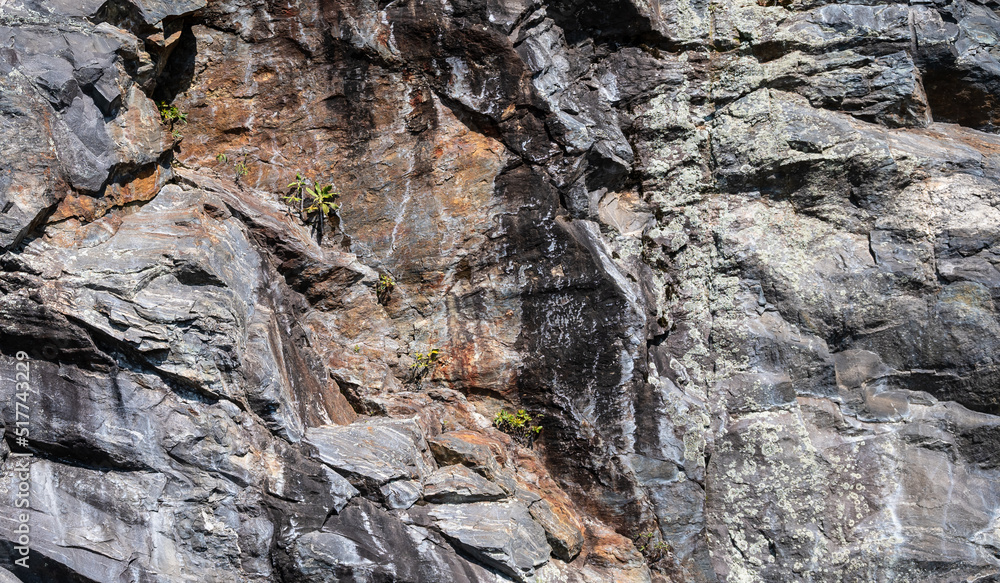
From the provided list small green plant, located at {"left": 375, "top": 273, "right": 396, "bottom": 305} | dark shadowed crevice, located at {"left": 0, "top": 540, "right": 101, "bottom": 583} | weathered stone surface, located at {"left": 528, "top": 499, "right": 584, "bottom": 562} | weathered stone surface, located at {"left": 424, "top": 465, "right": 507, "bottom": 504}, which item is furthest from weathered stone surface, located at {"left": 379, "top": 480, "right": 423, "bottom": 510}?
dark shadowed crevice, located at {"left": 0, "top": 540, "right": 101, "bottom": 583}

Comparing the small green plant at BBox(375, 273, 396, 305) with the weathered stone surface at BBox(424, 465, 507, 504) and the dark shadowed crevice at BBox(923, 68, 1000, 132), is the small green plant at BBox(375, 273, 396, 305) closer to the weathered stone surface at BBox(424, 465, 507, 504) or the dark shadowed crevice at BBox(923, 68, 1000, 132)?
the weathered stone surface at BBox(424, 465, 507, 504)

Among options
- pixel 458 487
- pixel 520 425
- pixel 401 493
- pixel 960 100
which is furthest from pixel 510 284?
pixel 960 100

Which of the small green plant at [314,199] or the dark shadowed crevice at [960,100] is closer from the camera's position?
the small green plant at [314,199]

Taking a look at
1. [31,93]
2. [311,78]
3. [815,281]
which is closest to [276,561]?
[31,93]

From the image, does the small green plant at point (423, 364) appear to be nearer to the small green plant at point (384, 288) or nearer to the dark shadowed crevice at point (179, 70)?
the small green plant at point (384, 288)

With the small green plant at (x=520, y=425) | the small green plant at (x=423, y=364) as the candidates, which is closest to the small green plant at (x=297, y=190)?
the small green plant at (x=423, y=364)

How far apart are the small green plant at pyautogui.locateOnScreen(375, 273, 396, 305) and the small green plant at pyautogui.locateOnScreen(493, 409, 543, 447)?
164cm

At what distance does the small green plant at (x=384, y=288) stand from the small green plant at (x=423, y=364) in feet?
2.19

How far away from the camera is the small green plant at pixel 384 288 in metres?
6.98

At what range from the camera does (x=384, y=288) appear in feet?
22.9

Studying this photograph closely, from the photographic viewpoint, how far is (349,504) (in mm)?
5527

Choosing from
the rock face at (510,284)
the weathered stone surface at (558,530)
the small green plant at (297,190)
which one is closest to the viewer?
the rock face at (510,284)

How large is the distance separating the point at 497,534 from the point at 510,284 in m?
2.42

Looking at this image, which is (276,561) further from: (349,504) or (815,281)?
(815,281)
